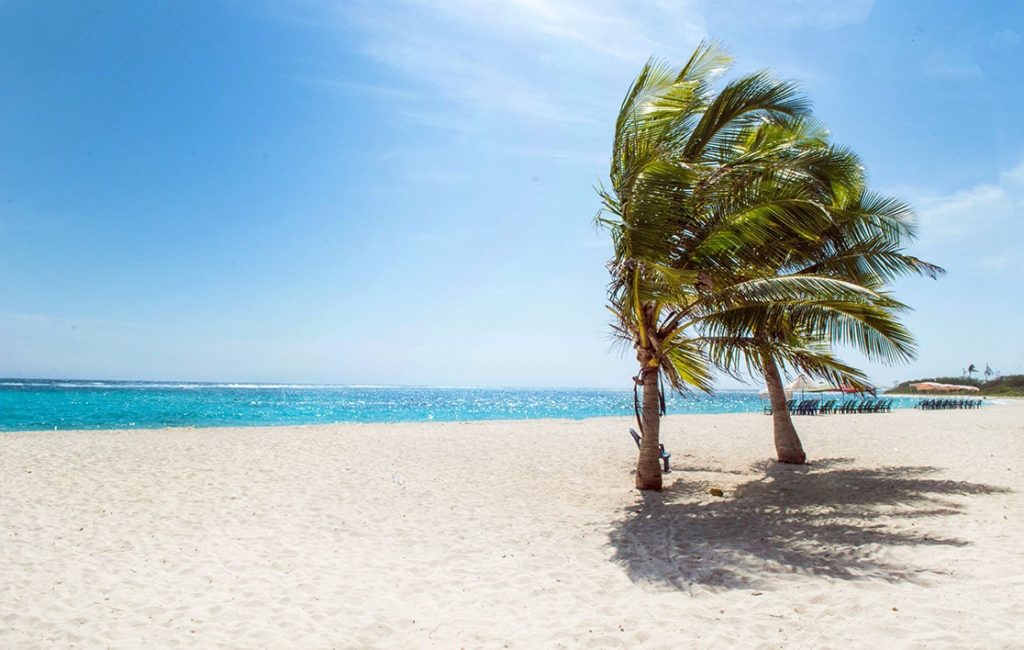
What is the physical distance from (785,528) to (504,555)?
10.5ft

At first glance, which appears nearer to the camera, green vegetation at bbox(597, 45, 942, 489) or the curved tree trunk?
green vegetation at bbox(597, 45, 942, 489)

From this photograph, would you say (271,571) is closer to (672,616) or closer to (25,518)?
(672,616)

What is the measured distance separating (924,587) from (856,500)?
376cm

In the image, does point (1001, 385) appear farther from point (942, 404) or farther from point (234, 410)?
point (234, 410)

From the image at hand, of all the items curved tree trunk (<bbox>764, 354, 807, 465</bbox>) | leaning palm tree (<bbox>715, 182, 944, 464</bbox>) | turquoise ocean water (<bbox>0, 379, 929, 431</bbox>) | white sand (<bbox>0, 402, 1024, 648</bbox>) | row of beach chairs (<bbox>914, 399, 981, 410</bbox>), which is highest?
leaning palm tree (<bbox>715, 182, 944, 464</bbox>)

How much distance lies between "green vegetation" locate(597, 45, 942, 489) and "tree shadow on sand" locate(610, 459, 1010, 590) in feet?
4.90

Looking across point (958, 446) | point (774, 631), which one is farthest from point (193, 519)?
point (958, 446)

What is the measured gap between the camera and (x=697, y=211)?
296 inches

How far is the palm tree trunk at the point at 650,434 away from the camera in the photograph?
8.15 m

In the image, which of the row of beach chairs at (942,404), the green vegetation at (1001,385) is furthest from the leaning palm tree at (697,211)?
the green vegetation at (1001,385)

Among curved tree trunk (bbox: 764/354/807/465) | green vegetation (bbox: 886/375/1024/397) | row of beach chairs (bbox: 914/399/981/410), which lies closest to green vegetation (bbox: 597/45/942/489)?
curved tree trunk (bbox: 764/354/807/465)

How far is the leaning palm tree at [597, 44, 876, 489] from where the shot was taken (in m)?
7.00

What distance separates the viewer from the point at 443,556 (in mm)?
5656

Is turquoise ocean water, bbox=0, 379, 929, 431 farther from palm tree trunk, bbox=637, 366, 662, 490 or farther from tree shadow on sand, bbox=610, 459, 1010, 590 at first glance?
tree shadow on sand, bbox=610, 459, 1010, 590
